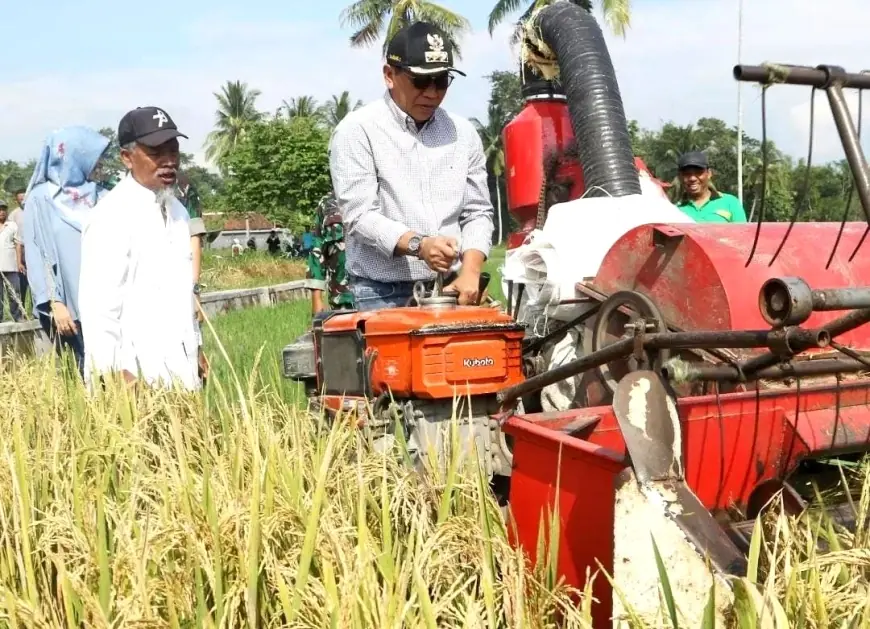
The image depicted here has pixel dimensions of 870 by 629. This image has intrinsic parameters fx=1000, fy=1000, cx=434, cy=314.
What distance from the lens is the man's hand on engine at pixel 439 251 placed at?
3090mm

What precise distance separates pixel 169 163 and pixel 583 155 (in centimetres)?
203

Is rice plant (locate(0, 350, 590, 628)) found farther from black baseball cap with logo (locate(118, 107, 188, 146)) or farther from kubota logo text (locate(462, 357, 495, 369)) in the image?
black baseball cap with logo (locate(118, 107, 188, 146))

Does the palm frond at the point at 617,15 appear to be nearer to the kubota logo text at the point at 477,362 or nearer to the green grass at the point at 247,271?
the green grass at the point at 247,271

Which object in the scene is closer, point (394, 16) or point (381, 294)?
point (381, 294)

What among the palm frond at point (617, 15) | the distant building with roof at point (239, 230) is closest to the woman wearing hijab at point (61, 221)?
the palm frond at point (617, 15)

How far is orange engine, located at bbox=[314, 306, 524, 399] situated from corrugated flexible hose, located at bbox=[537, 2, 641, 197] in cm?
142

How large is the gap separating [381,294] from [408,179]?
0.41 metres

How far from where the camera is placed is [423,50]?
3.22 m

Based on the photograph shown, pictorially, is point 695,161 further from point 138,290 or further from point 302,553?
point 302,553

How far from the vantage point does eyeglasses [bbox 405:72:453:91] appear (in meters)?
3.31

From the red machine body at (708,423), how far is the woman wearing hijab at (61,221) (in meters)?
2.77

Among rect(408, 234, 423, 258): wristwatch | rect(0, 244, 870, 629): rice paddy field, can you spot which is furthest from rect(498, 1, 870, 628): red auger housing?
rect(408, 234, 423, 258): wristwatch

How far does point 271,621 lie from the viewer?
202cm

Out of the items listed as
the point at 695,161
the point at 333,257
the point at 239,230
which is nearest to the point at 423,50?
the point at 333,257
